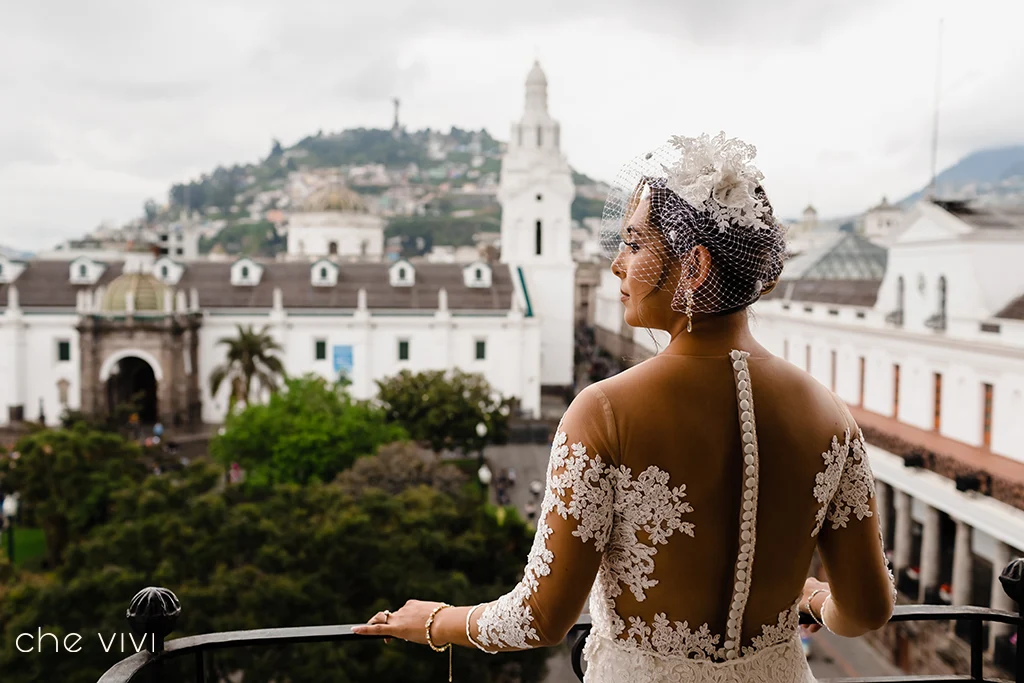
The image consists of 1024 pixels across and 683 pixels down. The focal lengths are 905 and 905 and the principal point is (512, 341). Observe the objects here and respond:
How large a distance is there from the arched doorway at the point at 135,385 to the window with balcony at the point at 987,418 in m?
29.5

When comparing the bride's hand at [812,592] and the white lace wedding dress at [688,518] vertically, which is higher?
the white lace wedding dress at [688,518]

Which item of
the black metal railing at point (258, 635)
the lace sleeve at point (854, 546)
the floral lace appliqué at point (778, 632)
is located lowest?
the black metal railing at point (258, 635)

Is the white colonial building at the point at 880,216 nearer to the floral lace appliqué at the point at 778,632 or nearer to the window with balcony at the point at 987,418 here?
the window with balcony at the point at 987,418

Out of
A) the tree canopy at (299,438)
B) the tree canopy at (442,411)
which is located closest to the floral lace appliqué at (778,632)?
the tree canopy at (299,438)

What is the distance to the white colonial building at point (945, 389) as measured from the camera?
56.0 ft

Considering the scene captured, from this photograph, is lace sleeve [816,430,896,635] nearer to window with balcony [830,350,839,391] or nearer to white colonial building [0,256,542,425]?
window with balcony [830,350,839,391]

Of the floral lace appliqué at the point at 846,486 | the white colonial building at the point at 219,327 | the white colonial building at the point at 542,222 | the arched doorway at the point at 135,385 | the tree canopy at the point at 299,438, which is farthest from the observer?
the white colonial building at the point at 542,222

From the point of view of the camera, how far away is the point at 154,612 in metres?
2.67

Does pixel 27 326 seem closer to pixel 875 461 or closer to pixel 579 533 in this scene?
pixel 875 461

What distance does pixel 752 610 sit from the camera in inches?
89.7

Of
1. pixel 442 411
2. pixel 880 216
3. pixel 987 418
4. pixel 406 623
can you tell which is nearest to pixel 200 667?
pixel 406 623

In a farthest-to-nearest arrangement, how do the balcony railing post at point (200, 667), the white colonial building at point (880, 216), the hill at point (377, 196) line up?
the hill at point (377, 196)
the white colonial building at point (880, 216)
the balcony railing post at point (200, 667)

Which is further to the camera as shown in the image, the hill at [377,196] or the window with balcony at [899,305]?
the hill at [377,196]

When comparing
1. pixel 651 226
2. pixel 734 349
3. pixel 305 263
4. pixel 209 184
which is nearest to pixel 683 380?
pixel 734 349
